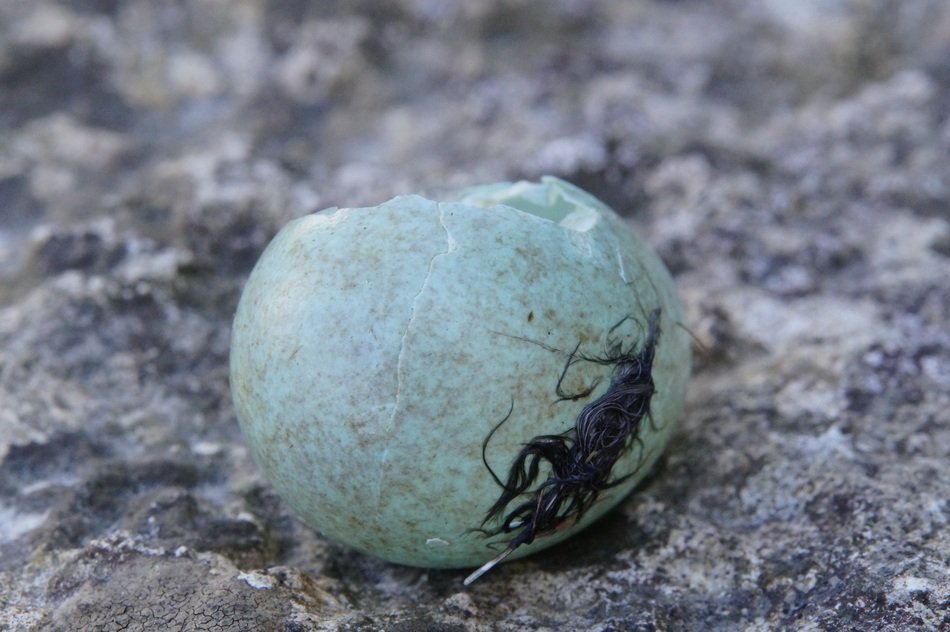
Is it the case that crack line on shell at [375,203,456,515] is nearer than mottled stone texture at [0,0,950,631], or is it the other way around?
crack line on shell at [375,203,456,515]

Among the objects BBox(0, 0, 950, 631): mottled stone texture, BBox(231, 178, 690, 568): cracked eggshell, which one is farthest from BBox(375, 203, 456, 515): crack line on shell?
BBox(0, 0, 950, 631): mottled stone texture

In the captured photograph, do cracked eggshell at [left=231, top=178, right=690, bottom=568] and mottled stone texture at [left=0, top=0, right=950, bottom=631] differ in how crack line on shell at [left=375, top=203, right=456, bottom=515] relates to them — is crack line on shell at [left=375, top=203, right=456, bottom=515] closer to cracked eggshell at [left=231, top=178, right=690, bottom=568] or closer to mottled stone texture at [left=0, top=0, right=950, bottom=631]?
cracked eggshell at [left=231, top=178, right=690, bottom=568]

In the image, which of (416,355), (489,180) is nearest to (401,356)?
(416,355)

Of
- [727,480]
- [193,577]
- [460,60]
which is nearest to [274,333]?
[193,577]

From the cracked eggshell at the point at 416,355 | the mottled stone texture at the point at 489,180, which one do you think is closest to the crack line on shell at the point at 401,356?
the cracked eggshell at the point at 416,355

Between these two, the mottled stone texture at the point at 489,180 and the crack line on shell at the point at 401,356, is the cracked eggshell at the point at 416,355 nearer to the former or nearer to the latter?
the crack line on shell at the point at 401,356

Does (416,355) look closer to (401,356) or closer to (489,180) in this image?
(401,356)
